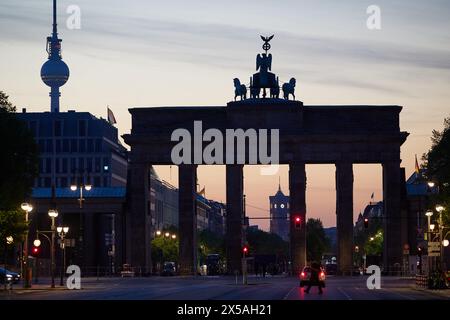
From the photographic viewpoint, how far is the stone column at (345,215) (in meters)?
150

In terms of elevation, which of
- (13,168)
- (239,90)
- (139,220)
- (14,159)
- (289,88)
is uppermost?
(289,88)

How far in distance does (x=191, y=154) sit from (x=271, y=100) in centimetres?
1204

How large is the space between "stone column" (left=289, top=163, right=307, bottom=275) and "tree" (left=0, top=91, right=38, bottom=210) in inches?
2038

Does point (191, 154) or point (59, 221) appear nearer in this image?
point (191, 154)

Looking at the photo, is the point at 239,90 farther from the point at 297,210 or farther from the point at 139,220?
the point at 139,220

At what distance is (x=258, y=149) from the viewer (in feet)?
505

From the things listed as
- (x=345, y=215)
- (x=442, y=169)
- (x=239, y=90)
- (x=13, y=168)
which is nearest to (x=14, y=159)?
(x=13, y=168)

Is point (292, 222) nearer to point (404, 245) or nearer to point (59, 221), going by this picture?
point (404, 245)

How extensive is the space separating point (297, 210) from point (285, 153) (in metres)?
7.33

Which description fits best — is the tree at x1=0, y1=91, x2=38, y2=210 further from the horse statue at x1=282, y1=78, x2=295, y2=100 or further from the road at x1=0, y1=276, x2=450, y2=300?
the horse statue at x1=282, y1=78, x2=295, y2=100

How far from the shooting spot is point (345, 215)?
14962cm

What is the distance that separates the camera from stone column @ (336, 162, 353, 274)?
149625mm
